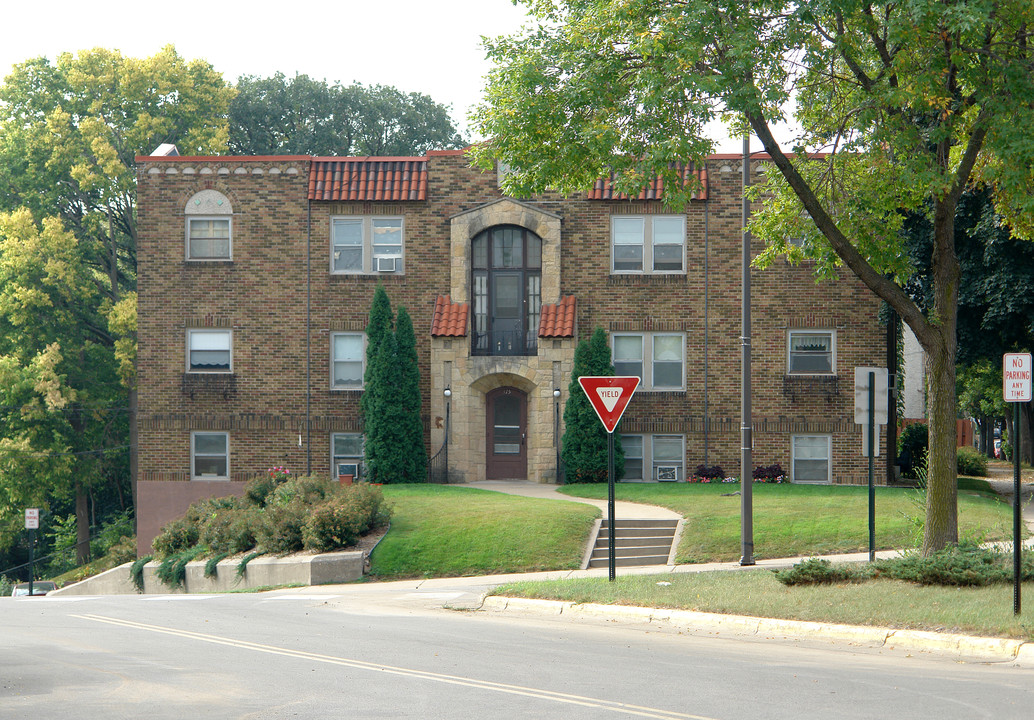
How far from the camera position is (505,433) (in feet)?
94.3

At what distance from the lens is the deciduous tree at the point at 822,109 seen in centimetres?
1263

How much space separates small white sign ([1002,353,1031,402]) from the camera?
1045cm

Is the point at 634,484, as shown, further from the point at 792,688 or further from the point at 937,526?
the point at 792,688

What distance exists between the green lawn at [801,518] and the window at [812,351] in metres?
3.40

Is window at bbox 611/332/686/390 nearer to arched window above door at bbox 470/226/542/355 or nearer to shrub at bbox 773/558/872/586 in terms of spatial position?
arched window above door at bbox 470/226/542/355

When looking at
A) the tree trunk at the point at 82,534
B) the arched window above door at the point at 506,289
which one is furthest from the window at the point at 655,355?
the tree trunk at the point at 82,534

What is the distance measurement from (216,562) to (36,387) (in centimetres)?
1840

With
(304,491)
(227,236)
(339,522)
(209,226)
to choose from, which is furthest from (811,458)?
(209,226)

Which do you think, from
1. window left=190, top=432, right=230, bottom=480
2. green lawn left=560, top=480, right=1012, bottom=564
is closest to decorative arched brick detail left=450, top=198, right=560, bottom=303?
green lawn left=560, top=480, right=1012, bottom=564

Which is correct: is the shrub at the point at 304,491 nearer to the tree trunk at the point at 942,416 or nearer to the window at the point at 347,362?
the window at the point at 347,362

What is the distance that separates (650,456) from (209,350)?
39.6 ft

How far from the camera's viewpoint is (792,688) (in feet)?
27.7

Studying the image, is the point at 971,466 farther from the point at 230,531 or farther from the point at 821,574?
the point at 230,531

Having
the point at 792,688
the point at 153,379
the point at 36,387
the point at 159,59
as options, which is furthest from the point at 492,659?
the point at 159,59
